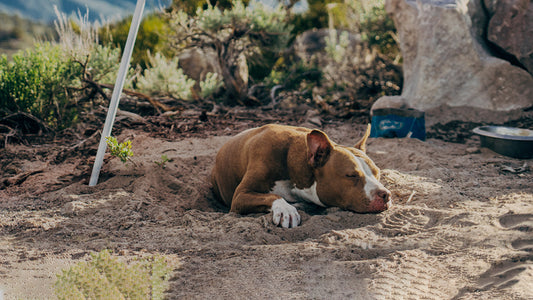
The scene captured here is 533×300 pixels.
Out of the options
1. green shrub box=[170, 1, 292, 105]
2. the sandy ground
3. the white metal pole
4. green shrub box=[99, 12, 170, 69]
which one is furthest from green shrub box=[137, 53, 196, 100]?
the white metal pole

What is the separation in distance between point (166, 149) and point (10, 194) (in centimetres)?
180

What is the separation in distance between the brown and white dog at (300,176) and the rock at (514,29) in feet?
14.4

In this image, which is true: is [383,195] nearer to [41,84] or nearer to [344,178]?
[344,178]

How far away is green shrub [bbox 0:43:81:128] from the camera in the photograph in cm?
583

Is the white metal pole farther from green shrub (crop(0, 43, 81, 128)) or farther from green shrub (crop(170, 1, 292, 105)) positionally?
green shrub (crop(170, 1, 292, 105))

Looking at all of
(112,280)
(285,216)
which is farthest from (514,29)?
(112,280)

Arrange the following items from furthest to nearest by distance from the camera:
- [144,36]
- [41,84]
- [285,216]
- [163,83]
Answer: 1. [144,36]
2. [163,83]
3. [41,84]
4. [285,216]

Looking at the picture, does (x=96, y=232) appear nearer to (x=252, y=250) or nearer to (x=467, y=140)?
(x=252, y=250)

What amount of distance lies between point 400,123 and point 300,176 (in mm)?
2975

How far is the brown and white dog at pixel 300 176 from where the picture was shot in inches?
117

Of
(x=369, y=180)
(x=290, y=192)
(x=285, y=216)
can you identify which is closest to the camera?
(x=285, y=216)

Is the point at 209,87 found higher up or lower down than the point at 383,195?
higher up

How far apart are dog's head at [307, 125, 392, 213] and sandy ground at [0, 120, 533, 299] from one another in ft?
0.32

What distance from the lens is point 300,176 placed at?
127 inches
